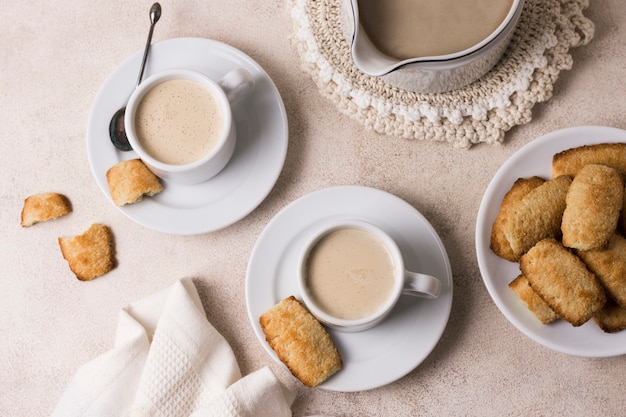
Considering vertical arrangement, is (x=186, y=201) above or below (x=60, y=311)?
above

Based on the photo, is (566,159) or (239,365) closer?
(566,159)

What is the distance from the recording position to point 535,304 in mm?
1258

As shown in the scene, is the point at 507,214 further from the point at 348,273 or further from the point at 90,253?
the point at 90,253

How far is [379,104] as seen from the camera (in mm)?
1361

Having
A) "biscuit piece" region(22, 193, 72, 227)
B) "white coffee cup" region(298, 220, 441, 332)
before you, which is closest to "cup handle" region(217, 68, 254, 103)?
"white coffee cup" region(298, 220, 441, 332)

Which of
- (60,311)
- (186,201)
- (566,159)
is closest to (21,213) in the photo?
(60,311)

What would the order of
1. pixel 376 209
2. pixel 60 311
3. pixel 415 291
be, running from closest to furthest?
1. pixel 415 291
2. pixel 376 209
3. pixel 60 311

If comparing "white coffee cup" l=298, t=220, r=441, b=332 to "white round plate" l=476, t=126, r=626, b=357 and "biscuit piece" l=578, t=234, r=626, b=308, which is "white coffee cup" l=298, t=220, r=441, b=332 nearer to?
"white round plate" l=476, t=126, r=626, b=357

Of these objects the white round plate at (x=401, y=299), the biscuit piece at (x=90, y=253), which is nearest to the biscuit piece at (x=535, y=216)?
the white round plate at (x=401, y=299)

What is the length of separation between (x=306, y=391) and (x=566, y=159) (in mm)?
671

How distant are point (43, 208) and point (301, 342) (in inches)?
23.9

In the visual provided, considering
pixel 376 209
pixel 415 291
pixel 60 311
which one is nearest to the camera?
pixel 415 291

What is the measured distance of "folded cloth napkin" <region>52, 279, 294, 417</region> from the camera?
1328 mm

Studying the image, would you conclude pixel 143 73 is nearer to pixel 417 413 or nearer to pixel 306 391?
pixel 306 391
